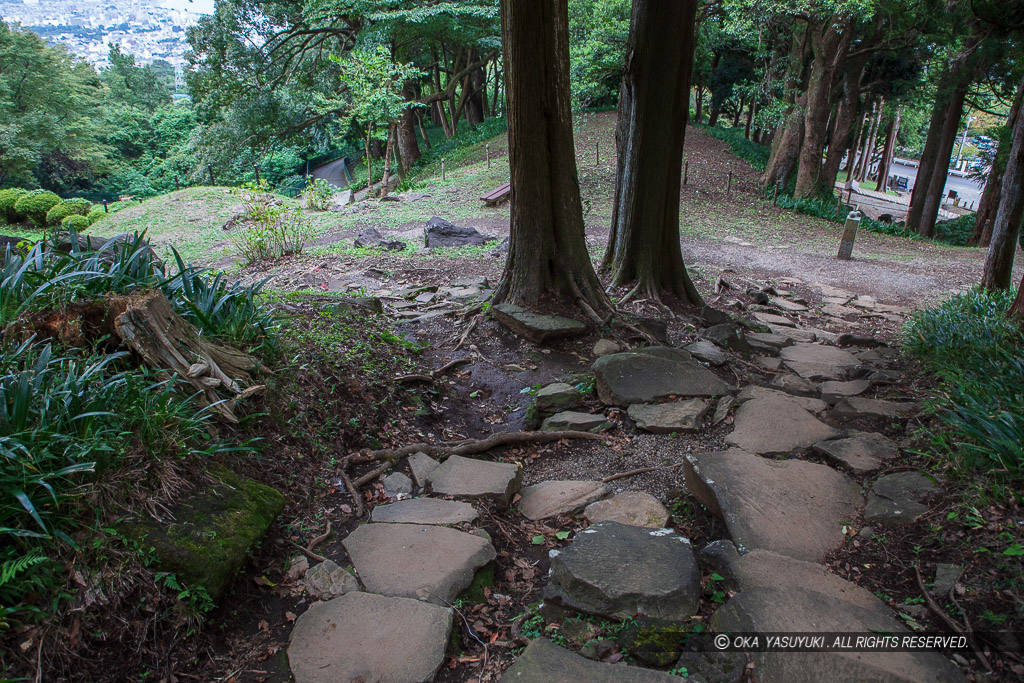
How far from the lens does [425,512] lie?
10.1ft

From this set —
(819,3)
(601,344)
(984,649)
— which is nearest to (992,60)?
(819,3)

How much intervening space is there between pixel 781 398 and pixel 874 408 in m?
0.62

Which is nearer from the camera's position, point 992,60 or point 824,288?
point 824,288

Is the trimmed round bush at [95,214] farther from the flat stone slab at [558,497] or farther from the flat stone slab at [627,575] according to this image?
the flat stone slab at [627,575]

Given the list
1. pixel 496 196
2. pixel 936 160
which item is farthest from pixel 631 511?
pixel 936 160

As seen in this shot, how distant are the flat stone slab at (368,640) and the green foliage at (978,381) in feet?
7.89

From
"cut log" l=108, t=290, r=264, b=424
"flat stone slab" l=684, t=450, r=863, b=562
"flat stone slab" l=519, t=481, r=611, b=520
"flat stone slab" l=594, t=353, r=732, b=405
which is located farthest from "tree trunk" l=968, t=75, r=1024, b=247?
"cut log" l=108, t=290, r=264, b=424

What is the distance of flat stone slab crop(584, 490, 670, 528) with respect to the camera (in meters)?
2.97

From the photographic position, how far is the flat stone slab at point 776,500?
2703mm

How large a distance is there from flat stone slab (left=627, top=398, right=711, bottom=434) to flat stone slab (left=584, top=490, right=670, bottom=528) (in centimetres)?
97

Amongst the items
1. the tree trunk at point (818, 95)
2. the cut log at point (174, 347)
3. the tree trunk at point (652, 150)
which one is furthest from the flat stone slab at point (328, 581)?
the tree trunk at point (818, 95)

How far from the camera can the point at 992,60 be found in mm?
13672

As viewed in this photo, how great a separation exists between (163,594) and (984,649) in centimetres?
286

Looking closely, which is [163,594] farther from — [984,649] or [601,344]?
[601,344]
